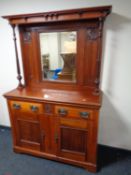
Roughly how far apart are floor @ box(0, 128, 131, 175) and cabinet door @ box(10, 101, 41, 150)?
7.6 inches

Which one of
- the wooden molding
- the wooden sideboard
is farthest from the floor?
the wooden molding

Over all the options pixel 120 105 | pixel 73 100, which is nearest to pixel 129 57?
pixel 120 105

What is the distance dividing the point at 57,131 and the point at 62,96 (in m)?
0.44

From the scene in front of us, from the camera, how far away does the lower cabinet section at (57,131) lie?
160 cm

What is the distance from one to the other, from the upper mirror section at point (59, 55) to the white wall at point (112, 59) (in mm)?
351

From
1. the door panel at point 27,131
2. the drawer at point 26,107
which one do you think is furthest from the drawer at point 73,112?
the door panel at point 27,131

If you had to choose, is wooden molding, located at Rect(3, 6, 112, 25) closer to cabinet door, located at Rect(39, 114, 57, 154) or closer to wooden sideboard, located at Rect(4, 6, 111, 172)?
wooden sideboard, located at Rect(4, 6, 111, 172)

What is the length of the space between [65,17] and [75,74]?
27.6 inches

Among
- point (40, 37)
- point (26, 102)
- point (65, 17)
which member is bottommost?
point (26, 102)

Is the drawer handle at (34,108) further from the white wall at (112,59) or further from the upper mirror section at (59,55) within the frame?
the white wall at (112,59)

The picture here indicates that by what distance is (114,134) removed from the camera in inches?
78.6

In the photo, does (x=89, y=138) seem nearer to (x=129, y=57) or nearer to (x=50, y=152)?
(x=50, y=152)

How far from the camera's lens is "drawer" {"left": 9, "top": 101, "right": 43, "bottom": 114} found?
5.60ft

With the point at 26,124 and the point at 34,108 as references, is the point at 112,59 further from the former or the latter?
the point at 26,124
